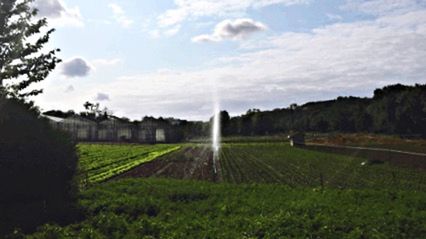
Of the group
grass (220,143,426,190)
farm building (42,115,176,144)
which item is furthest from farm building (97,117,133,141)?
grass (220,143,426,190)

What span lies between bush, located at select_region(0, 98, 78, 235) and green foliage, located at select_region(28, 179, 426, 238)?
148 centimetres

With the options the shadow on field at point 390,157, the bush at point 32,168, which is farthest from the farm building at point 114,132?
the bush at point 32,168

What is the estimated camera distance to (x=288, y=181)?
41.8 meters

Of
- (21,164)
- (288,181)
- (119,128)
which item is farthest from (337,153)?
(119,128)

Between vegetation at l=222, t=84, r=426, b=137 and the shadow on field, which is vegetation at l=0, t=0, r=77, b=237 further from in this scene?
vegetation at l=222, t=84, r=426, b=137

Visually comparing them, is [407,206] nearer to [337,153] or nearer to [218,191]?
[218,191]

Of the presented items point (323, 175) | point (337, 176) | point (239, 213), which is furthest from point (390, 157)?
point (239, 213)

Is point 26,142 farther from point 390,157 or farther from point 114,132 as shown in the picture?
point 114,132

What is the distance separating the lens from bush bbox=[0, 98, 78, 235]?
79.7 feet

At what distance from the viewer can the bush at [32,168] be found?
24281 millimetres

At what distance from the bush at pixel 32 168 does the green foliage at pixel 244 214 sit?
4.86 feet

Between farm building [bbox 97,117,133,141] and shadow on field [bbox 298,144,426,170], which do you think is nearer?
shadow on field [bbox 298,144,426,170]

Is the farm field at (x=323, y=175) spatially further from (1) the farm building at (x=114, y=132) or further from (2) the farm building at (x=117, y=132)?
(1) the farm building at (x=114, y=132)

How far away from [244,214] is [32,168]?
10.9 metres
